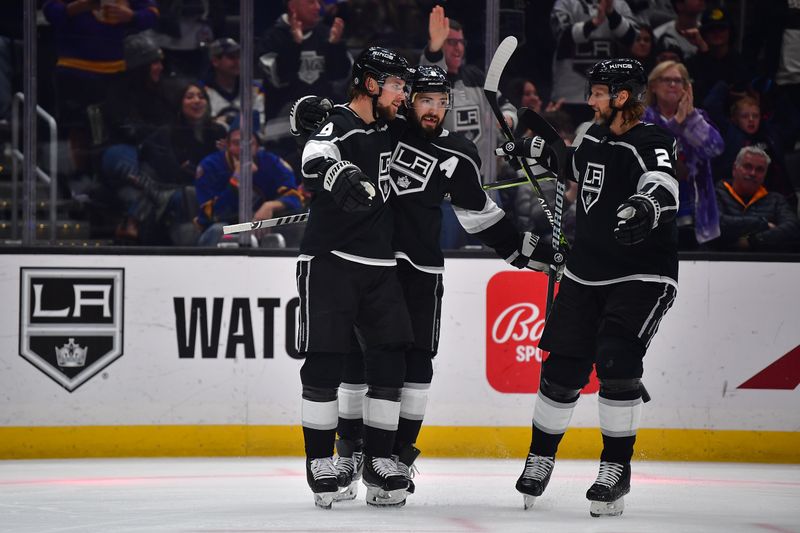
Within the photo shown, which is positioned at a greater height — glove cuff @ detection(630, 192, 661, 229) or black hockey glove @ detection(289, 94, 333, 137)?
black hockey glove @ detection(289, 94, 333, 137)

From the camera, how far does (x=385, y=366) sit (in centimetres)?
377

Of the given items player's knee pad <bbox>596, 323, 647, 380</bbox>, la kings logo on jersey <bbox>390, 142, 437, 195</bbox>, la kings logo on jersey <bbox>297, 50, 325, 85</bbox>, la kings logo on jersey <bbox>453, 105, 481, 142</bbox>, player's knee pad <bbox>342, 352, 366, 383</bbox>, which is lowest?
player's knee pad <bbox>342, 352, 366, 383</bbox>

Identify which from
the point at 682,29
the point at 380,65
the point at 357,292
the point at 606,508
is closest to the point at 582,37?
the point at 682,29

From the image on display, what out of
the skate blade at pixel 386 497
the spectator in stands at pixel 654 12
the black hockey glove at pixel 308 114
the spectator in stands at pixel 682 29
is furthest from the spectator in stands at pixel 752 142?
the skate blade at pixel 386 497

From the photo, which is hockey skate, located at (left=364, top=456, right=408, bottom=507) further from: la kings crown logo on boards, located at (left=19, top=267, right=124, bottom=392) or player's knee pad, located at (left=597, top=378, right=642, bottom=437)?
la kings crown logo on boards, located at (left=19, top=267, right=124, bottom=392)

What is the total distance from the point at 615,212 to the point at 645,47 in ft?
7.15

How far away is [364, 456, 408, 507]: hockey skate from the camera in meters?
3.75

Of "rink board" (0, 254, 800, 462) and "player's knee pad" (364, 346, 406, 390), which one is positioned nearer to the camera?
"player's knee pad" (364, 346, 406, 390)

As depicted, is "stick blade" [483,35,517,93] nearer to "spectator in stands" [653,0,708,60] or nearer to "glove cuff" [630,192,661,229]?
"glove cuff" [630,192,661,229]

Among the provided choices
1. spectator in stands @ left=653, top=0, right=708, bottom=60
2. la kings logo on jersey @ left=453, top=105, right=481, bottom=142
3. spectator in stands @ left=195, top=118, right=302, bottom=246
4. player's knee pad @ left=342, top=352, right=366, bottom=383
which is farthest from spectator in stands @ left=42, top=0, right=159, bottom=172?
spectator in stands @ left=653, top=0, right=708, bottom=60

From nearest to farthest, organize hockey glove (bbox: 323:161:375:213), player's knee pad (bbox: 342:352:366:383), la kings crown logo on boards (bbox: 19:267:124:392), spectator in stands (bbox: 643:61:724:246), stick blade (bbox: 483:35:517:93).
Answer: hockey glove (bbox: 323:161:375:213) → player's knee pad (bbox: 342:352:366:383) → stick blade (bbox: 483:35:517:93) → la kings crown logo on boards (bbox: 19:267:124:392) → spectator in stands (bbox: 643:61:724:246)

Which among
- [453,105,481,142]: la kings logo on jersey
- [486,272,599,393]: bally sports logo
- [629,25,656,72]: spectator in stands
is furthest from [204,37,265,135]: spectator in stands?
[629,25,656,72]: spectator in stands

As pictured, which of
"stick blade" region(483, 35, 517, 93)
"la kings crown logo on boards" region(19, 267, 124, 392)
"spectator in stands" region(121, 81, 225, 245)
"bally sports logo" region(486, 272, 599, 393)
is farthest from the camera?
"spectator in stands" region(121, 81, 225, 245)

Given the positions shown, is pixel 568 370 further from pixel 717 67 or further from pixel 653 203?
pixel 717 67
